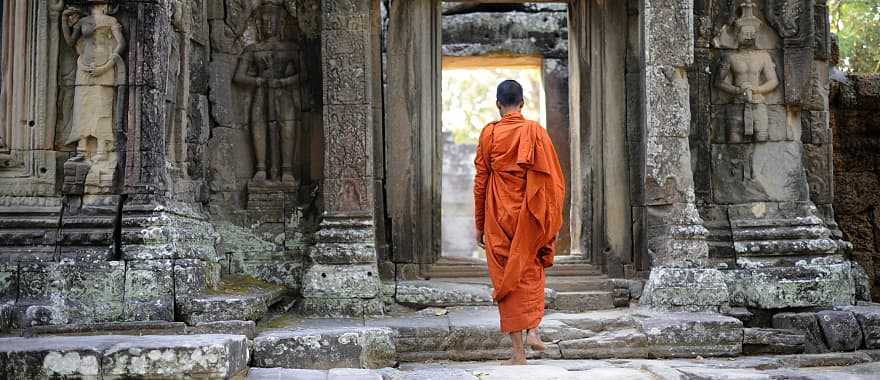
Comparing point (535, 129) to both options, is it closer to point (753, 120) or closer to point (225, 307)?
point (225, 307)

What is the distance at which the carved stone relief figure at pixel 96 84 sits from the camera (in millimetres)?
6277

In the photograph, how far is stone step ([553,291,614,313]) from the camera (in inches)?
293

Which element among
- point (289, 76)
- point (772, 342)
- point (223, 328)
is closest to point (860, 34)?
point (772, 342)

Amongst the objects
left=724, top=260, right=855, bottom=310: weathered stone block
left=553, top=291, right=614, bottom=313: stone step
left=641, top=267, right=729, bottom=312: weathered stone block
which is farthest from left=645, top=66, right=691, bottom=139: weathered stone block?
left=553, top=291, right=614, bottom=313: stone step

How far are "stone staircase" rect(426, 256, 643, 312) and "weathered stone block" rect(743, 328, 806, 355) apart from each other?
108 cm

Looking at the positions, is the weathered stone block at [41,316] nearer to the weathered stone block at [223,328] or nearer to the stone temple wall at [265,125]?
the weathered stone block at [223,328]

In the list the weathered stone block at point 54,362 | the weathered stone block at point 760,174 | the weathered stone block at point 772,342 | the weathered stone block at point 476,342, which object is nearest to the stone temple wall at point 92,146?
the weathered stone block at point 54,362

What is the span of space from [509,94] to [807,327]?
A: 315 cm

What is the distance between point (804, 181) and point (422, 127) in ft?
10.8

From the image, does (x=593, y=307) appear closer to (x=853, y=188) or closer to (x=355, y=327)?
(x=355, y=327)

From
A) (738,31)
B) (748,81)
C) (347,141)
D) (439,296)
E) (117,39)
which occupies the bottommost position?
(439,296)

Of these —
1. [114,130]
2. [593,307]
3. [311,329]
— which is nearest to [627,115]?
[593,307]

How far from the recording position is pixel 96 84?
630 centimetres

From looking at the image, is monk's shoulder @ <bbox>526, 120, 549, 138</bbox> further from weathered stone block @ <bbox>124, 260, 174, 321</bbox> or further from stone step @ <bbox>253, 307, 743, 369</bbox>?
weathered stone block @ <bbox>124, 260, 174, 321</bbox>
